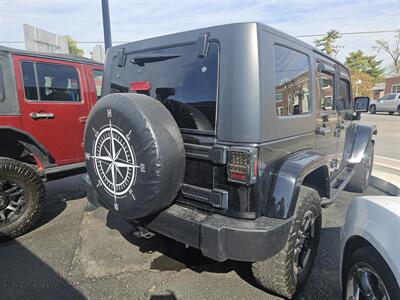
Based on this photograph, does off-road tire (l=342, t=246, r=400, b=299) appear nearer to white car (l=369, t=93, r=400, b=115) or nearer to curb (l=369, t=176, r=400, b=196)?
curb (l=369, t=176, r=400, b=196)

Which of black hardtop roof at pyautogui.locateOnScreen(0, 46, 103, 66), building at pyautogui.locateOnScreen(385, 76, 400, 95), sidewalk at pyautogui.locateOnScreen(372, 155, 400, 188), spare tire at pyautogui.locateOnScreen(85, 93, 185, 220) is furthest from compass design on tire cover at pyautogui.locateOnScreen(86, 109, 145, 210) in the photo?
building at pyautogui.locateOnScreen(385, 76, 400, 95)

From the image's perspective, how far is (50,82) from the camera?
3.98 m

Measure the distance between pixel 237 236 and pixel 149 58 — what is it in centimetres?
160

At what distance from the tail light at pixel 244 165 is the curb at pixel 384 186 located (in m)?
3.93

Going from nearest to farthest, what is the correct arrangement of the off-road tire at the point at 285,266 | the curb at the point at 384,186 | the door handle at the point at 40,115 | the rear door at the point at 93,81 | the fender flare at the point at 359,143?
the off-road tire at the point at 285,266, the door handle at the point at 40,115, the fender flare at the point at 359,143, the rear door at the point at 93,81, the curb at the point at 384,186

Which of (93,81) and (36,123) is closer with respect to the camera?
(36,123)

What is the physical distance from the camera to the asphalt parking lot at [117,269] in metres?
2.43

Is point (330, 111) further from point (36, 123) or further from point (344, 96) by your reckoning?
point (36, 123)

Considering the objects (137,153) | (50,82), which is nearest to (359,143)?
Result: (137,153)

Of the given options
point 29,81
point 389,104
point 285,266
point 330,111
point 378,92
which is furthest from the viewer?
point 378,92

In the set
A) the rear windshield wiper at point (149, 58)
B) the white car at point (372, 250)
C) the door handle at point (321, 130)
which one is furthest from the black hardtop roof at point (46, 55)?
the white car at point (372, 250)

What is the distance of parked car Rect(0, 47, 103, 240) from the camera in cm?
341

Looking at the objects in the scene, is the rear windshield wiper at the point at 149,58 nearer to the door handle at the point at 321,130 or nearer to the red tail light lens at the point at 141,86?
the red tail light lens at the point at 141,86

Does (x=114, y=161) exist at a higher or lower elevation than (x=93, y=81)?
lower
